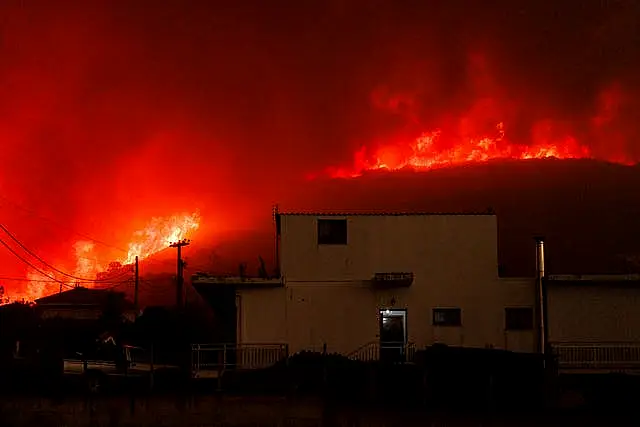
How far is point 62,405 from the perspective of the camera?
85.8 feet

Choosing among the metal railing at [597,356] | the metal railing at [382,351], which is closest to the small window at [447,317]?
the metal railing at [382,351]

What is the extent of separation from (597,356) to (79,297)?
48331 mm

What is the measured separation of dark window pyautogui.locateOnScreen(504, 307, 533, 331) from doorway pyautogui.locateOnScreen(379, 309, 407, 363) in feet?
12.7

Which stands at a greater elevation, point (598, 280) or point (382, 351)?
point (598, 280)

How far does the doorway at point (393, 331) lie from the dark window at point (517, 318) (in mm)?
3860

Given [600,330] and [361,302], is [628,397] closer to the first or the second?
[600,330]

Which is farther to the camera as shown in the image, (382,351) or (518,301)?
(518,301)

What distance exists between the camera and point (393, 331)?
32375 millimetres

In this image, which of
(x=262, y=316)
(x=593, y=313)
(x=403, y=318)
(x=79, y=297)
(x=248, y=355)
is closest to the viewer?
(x=248, y=355)

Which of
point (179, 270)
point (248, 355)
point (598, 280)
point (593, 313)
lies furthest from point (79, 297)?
point (598, 280)

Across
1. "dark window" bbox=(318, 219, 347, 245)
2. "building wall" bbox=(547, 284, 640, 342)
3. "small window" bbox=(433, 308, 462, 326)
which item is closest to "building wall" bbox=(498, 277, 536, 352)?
"building wall" bbox=(547, 284, 640, 342)

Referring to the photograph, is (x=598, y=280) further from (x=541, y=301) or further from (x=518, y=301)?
(x=518, y=301)

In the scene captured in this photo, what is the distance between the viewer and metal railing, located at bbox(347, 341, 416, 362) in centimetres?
3172

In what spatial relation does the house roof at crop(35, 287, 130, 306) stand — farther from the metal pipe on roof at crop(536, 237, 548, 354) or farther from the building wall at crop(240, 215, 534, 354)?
the metal pipe on roof at crop(536, 237, 548, 354)
